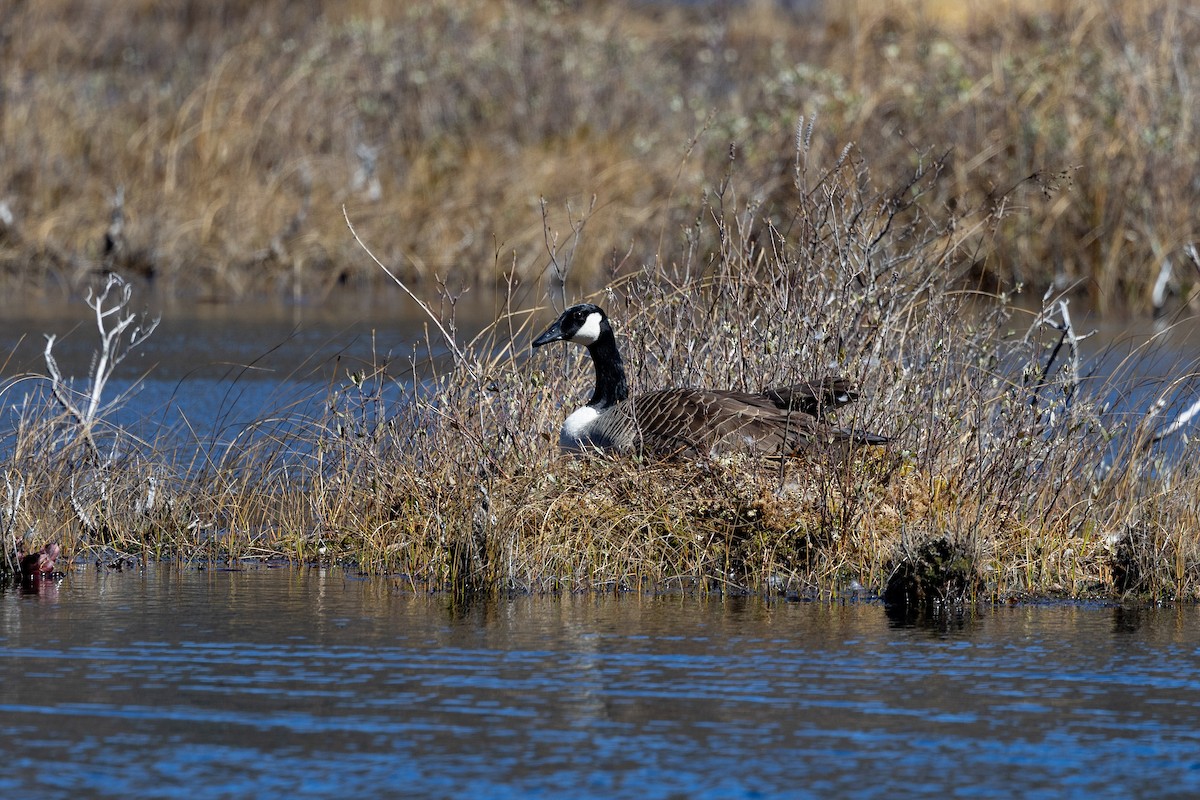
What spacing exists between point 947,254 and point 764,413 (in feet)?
4.42

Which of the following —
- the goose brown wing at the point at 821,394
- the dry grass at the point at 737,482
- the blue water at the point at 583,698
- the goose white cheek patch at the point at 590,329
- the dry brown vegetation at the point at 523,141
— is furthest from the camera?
the dry brown vegetation at the point at 523,141

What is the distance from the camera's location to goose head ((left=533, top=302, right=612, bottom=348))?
8.59 meters

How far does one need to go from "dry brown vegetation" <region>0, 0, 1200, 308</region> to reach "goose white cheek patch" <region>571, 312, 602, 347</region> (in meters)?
8.40

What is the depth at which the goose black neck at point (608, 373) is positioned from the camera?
8.67 m

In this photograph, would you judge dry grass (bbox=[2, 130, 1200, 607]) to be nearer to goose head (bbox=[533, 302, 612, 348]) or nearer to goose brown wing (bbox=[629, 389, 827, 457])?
goose brown wing (bbox=[629, 389, 827, 457])

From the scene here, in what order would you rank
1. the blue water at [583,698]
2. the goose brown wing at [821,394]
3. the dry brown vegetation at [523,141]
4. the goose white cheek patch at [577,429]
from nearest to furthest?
1. the blue water at [583,698]
2. the goose brown wing at [821,394]
3. the goose white cheek patch at [577,429]
4. the dry brown vegetation at [523,141]

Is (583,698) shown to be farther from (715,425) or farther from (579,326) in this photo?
(579,326)

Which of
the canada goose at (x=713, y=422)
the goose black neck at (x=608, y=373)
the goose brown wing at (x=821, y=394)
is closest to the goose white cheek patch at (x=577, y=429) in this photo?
the canada goose at (x=713, y=422)

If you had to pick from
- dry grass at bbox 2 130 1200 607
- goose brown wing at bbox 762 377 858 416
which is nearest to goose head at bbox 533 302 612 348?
dry grass at bbox 2 130 1200 607

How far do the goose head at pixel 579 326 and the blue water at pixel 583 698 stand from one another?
152 centimetres

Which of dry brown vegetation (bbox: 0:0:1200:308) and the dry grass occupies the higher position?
dry brown vegetation (bbox: 0:0:1200:308)

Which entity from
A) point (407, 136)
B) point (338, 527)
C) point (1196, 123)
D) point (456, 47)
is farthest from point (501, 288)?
point (338, 527)

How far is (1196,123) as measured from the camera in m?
18.7

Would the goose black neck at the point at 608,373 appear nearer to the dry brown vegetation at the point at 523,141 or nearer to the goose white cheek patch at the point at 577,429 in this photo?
the goose white cheek patch at the point at 577,429
